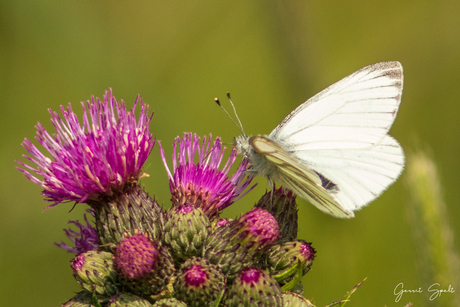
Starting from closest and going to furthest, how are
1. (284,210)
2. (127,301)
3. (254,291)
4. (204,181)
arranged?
(254,291) < (127,301) < (284,210) < (204,181)

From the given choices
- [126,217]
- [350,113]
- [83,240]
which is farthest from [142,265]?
[350,113]

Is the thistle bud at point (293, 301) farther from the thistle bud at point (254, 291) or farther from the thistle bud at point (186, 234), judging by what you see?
the thistle bud at point (186, 234)

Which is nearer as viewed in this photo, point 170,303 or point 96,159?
point 170,303

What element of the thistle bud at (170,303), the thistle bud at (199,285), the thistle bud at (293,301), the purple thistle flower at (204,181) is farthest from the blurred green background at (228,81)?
the thistle bud at (170,303)

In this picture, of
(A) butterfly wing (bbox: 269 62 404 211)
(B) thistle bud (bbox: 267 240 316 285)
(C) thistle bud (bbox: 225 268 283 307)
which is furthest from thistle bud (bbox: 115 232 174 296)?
(A) butterfly wing (bbox: 269 62 404 211)

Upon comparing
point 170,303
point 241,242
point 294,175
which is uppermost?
point 294,175

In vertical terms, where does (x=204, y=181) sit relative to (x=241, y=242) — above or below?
above

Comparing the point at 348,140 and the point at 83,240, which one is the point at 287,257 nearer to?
the point at 348,140

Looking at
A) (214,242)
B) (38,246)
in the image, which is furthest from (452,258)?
(38,246)
